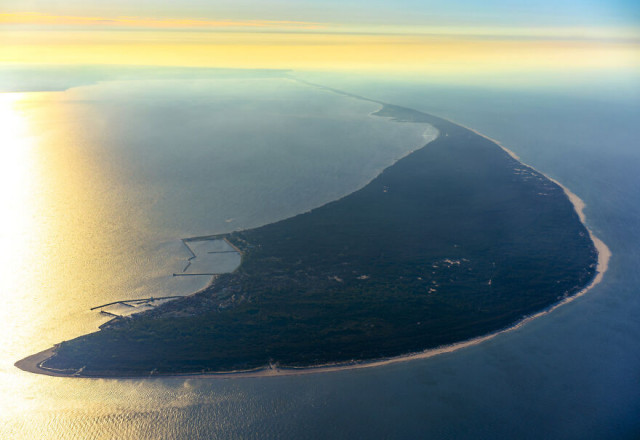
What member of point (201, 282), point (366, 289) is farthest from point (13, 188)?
point (366, 289)

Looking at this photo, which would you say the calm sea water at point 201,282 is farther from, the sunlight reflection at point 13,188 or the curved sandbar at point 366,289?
the curved sandbar at point 366,289

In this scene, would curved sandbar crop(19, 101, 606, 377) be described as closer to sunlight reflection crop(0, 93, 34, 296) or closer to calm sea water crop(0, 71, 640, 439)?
calm sea water crop(0, 71, 640, 439)

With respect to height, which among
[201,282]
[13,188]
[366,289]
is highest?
[13,188]

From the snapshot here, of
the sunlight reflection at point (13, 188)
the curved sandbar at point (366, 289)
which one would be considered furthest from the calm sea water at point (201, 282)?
the curved sandbar at point (366, 289)

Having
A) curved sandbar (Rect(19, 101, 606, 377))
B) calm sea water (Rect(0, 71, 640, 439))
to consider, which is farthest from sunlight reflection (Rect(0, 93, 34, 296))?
curved sandbar (Rect(19, 101, 606, 377))

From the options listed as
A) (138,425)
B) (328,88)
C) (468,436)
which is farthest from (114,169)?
(328,88)

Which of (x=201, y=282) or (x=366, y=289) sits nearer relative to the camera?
(x=201, y=282)

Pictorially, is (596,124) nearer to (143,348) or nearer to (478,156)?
(478,156)

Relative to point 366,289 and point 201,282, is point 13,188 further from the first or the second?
point 366,289

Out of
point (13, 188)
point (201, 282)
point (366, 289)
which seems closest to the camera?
point (201, 282)
